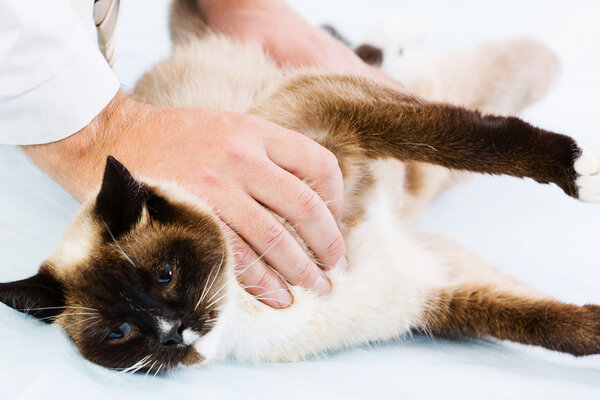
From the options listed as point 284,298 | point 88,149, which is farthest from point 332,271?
point 88,149

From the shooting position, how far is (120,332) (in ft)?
3.41

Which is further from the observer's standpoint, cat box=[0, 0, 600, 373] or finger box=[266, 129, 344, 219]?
finger box=[266, 129, 344, 219]

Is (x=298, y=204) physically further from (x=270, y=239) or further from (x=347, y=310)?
(x=347, y=310)

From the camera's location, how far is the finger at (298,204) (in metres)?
1.17

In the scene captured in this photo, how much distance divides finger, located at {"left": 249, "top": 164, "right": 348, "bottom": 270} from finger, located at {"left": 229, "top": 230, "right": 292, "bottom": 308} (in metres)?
0.10

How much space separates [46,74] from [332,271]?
0.72 metres

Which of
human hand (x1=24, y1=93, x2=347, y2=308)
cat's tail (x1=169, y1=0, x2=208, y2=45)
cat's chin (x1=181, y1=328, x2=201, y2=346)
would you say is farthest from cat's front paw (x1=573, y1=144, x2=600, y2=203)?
cat's tail (x1=169, y1=0, x2=208, y2=45)

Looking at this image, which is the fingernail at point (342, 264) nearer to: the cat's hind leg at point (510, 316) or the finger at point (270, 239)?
the finger at point (270, 239)

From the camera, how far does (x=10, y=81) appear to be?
3.73 feet

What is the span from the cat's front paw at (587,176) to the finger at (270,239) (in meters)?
0.58

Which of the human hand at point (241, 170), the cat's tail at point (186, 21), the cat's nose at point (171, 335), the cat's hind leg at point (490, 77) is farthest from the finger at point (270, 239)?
the cat's tail at point (186, 21)

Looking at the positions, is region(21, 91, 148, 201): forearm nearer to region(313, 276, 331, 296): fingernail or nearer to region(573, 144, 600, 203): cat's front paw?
region(313, 276, 331, 296): fingernail

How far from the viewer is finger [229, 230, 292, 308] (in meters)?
1.16

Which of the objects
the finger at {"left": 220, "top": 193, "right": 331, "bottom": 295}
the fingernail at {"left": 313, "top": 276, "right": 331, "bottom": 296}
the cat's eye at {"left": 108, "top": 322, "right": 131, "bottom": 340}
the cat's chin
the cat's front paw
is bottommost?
the cat's eye at {"left": 108, "top": 322, "right": 131, "bottom": 340}
